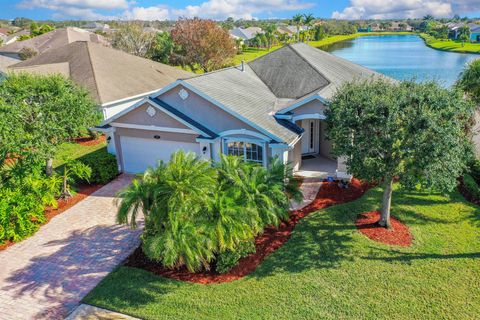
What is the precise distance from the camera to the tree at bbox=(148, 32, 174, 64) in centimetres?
5219

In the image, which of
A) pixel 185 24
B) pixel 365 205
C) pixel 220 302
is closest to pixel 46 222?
pixel 220 302

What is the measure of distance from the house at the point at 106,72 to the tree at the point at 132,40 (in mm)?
15115

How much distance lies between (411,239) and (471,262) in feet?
6.06

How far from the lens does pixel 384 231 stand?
1284 cm

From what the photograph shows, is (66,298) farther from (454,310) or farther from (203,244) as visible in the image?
(454,310)

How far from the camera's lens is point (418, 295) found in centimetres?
977

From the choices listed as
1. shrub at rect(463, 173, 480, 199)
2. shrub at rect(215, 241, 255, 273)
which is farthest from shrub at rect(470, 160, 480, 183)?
shrub at rect(215, 241, 255, 273)

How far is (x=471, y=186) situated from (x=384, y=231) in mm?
5644

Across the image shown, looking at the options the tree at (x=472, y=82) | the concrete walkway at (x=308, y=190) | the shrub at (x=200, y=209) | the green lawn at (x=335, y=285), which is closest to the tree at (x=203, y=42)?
the tree at (x=472, y=82)

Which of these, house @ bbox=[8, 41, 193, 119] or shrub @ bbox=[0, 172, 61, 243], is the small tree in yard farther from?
house @ bbox=[8, 41, 193, 119]

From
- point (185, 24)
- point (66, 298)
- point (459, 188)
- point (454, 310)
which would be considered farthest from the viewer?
point (185, 24)

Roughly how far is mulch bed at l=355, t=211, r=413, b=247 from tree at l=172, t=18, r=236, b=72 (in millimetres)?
39456

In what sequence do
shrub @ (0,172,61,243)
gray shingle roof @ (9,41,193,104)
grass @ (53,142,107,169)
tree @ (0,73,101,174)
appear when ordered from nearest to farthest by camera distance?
1. shrub @ (0,172,61,243)
2. tree @ (0,73,101,174)
3. grass @ (53,142,107,169)
4. gray shingle roof @ (9,41,193,104)

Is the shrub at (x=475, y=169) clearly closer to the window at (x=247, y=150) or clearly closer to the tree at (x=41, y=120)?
the window at (x=247, y=150)
